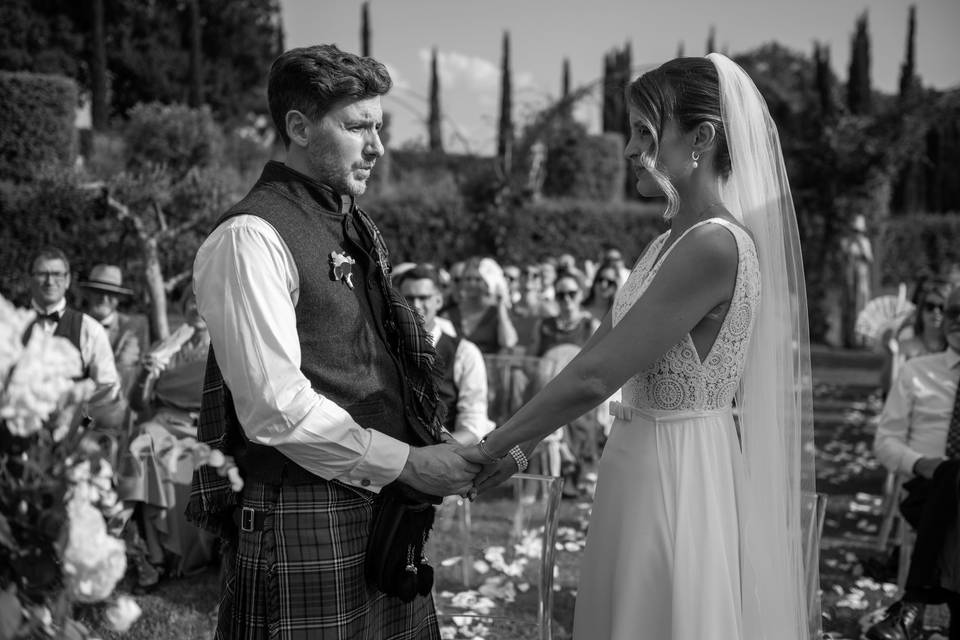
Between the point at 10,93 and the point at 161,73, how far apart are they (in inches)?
804

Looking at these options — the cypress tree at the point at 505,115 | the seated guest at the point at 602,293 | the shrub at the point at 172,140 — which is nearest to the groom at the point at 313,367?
the seated guest at the point at 602,293

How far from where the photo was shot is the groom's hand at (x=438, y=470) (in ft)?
7.54

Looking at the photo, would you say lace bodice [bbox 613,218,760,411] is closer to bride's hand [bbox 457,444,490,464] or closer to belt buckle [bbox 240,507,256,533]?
bride's hand [bbox 457,444,490,464]

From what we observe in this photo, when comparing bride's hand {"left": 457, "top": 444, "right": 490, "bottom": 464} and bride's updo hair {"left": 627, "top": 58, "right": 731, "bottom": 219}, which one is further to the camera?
bride's hand {"left": 457, "top": 444, "right": 490, "bottom": 464}

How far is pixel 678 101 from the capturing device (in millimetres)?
2293

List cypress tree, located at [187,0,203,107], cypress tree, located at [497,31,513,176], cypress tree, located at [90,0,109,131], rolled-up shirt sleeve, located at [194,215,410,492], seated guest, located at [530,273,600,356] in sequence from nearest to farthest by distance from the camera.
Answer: rolled-up shirt sleeve, located at [194,215,410,492] → seated guest, located at [530,273,600,356] → cypress tree, located at [497,31,513,176] → cypress tree, located at [90,0,109,131] → cypress tree, located at [187,0,203,107]

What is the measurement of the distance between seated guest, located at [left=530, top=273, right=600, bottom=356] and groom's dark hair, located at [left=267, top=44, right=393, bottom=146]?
518 cm

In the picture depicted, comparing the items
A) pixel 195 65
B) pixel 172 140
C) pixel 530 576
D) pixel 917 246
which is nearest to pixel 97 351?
pixel 530 576

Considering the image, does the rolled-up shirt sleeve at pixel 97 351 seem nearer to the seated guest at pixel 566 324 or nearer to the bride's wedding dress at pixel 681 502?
the bride's wedding dress at pixel 681 502

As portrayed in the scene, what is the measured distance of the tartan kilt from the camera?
2.19 m

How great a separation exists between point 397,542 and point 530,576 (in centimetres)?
314

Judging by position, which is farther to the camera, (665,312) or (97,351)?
(97,351)

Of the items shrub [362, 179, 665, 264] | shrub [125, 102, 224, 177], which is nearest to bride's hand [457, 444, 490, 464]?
shrub [362, 179, 665, 264]

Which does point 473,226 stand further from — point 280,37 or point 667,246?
point 280,37
